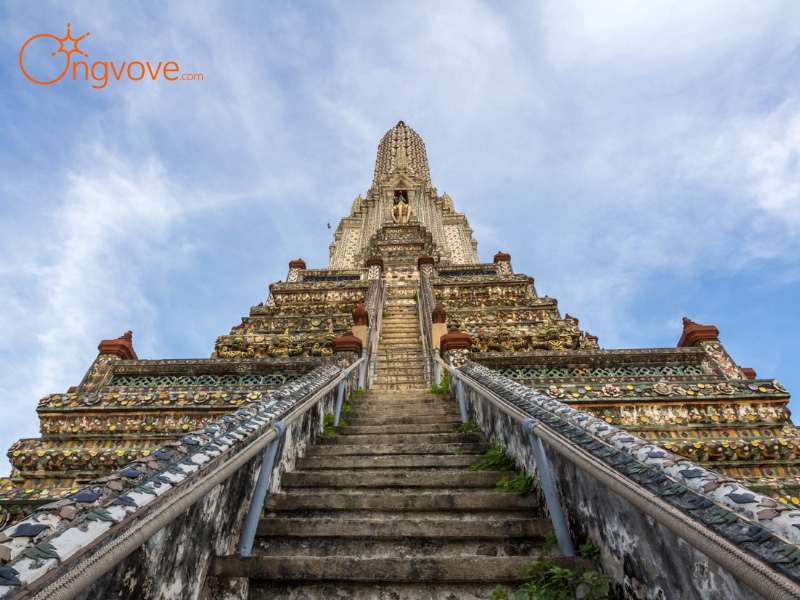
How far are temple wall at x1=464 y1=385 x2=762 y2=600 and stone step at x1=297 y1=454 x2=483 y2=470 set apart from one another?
1.28m

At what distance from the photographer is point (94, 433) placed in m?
5.92

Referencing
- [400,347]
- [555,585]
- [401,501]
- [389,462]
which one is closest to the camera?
[555,585]

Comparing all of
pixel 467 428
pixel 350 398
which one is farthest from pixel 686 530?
pixel 350 398

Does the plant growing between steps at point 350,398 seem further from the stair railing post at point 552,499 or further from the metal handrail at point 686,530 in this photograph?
the metal handrail at point 686,530

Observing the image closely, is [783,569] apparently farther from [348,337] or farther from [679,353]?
[679,353]

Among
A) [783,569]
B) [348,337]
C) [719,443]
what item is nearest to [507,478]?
[783,569]

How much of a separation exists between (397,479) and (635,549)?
2.21 meters

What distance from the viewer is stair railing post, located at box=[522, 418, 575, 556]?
2.84 metres

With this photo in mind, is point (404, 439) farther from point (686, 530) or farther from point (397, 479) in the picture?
point (686, 530)

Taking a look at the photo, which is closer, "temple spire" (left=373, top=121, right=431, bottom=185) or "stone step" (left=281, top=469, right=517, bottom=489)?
"stone step" (left=281, top=469, right=517, bottom=489)

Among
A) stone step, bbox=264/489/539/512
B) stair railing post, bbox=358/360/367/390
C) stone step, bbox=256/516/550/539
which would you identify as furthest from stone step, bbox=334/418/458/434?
stone step, bbox=256/516/550/539

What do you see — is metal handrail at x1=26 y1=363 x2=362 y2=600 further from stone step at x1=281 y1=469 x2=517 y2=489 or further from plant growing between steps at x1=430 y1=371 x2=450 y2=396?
plant growing between steps at x1=430 y1=371 x2=450 y2=396

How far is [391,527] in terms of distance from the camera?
3199 mm

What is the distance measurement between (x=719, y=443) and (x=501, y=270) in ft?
36.8
